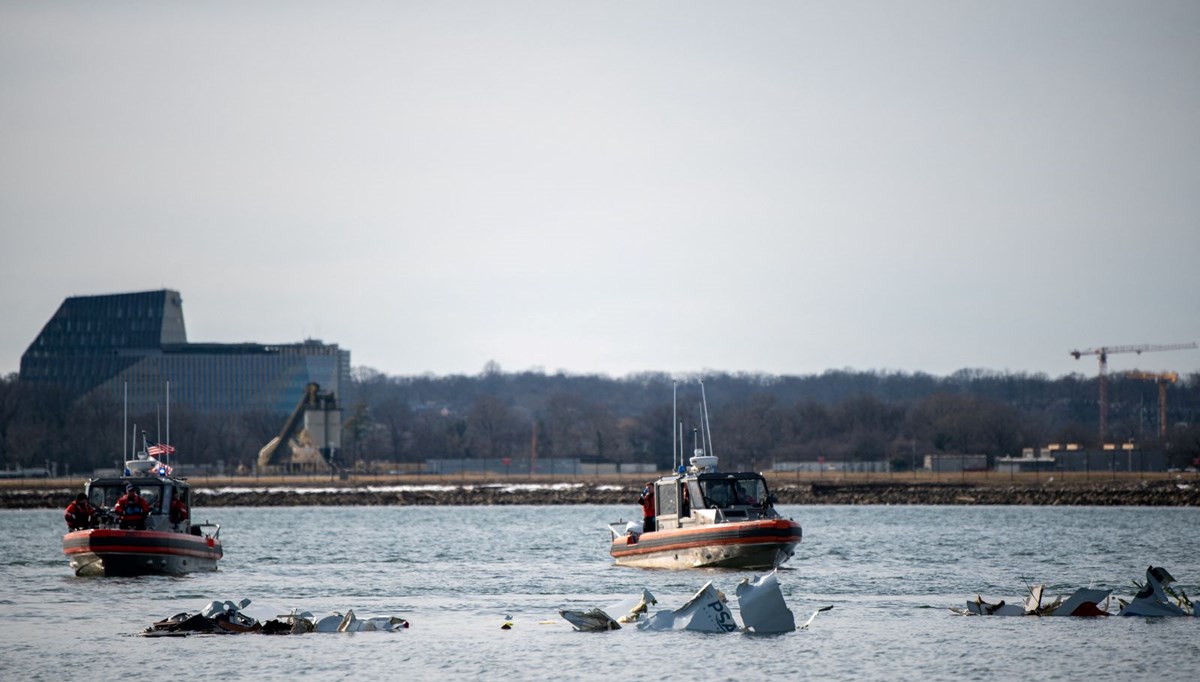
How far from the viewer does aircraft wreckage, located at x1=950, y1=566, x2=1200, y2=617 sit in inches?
A: 1505

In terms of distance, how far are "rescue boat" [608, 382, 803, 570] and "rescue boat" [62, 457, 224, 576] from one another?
47.6ft

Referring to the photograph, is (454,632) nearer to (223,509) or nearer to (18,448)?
(223,509)

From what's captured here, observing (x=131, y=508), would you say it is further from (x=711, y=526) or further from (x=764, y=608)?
(x=764, y=608)

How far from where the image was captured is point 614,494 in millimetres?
140875

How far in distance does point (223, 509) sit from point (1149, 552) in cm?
8859

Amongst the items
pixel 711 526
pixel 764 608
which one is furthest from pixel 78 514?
pixel 764 608

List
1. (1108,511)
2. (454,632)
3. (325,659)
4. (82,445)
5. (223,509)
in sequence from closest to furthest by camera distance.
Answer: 1. (325,659)
2. (454,632)
3. (1108,511)
4. (223,509)
5. (82,445)

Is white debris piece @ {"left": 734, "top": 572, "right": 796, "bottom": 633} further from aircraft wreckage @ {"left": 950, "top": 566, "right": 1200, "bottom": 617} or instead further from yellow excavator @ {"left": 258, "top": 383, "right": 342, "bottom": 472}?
yellow excavator @ {"left": 258, "top": 383, "right": 342, "bottom": 472}

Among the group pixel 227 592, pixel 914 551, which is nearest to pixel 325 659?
pixel 227 592

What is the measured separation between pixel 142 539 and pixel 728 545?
59.7ft

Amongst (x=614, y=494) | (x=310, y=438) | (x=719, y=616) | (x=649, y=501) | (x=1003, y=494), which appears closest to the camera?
(x=719, y=616)

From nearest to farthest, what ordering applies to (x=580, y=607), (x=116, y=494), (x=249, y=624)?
1. (x=249, y=624)
2. (x=580, y=607)
3. (x=116, y=494)

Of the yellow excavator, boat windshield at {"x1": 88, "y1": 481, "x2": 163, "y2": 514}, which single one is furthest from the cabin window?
the yellow excavator

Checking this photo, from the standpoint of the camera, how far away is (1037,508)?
374 feet
